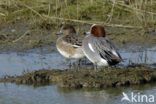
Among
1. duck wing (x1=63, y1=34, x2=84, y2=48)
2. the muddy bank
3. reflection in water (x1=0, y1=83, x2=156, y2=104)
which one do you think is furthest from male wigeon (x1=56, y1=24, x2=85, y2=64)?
reflection in water (x1=0, y1=83, x2=156, y2=104)

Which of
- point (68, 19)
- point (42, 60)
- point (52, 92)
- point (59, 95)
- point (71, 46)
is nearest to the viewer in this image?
point (59, 95)

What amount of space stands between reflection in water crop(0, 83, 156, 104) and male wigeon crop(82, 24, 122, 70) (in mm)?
565

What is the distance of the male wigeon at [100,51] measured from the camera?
7004 mm

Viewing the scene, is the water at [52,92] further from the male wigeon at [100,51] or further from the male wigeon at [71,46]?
the male wigeon at [100,51]

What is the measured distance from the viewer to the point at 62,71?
23.4ft

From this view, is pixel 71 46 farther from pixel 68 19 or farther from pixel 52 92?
pixel 68 19

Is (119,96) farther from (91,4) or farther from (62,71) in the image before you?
(91,4)

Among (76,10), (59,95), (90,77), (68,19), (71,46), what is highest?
(76,10)

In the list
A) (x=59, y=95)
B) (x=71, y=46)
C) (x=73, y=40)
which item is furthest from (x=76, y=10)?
(x=59, y=95)

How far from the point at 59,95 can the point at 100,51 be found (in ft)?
→ 3.80

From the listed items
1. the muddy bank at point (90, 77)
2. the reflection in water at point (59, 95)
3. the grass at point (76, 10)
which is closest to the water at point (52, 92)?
the reflection in water at point (59, 95)

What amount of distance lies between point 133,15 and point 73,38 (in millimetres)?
2554

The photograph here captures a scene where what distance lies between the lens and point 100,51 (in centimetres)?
716

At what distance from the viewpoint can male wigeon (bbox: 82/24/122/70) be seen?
7004 mm
